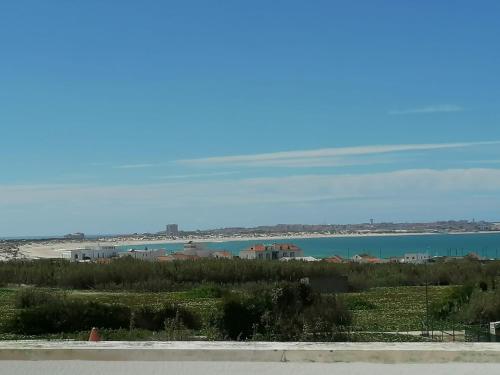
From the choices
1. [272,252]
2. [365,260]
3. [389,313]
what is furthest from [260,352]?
[272,252]

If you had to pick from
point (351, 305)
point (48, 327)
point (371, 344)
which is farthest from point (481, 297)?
point (371, 344)

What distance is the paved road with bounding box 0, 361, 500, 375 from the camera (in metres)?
4.35

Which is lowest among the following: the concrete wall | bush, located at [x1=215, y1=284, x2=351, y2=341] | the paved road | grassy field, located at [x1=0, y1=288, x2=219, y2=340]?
grassy field, located at [x1=0, y1=288, x2=219, y2=340]

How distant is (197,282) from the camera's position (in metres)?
51.1

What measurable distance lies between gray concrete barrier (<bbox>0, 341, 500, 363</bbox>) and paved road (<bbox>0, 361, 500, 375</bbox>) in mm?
43

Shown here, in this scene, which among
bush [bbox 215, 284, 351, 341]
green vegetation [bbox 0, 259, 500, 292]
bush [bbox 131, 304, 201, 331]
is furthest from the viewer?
green vegetation [bbox 0, 259, 500, 292]

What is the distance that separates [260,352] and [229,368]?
9.4 inches

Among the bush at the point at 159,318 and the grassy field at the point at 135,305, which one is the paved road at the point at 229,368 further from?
the bush at the point at 159,318

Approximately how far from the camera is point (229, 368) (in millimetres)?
4457

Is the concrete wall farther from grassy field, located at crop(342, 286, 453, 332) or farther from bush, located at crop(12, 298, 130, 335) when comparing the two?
bush, located at crop(12, 298, 130, 335)

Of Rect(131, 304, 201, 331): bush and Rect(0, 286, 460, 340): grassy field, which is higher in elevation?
Rect(131, 304, 201, 331): bush

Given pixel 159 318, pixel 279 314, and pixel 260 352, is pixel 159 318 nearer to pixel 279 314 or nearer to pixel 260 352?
pixel 279 314

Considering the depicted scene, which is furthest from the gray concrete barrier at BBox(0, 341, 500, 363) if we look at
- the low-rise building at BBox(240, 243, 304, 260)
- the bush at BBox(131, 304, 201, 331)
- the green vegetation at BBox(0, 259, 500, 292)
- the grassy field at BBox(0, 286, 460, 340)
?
the low-rise building at BBox(240, 243, 304, 260)

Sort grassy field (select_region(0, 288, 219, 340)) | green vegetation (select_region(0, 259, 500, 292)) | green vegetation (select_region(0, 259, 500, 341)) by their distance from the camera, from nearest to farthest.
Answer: grassy field (select_region(0, 288, 219, 340)), green vegetation (select_region(0, 259, 500, 341)), green vegetation (select_region(0, 259, 500, 292))
